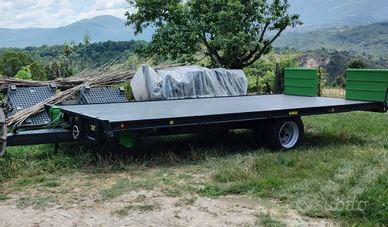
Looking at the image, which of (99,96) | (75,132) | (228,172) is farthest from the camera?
(99,96)

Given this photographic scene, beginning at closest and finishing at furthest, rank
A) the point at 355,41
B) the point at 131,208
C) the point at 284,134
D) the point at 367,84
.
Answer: the point at 131,208, the point at 284,134, the point at 367,84, the point at 355,41

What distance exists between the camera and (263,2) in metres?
19.0

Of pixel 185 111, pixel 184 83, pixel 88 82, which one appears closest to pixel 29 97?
pixel 88 82

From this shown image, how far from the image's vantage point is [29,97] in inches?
380

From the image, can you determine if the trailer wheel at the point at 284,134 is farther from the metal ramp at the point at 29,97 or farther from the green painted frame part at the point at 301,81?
the metal ramp at the point at 29,97

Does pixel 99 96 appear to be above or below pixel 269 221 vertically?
above

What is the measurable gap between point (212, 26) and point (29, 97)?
944cm

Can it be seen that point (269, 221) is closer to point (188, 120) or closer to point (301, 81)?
point (188, 120)

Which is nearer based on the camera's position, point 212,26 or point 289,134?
point 289,134

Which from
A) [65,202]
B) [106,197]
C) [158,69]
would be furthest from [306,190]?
[158,69]

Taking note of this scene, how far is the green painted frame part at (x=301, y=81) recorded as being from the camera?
34.7 ft

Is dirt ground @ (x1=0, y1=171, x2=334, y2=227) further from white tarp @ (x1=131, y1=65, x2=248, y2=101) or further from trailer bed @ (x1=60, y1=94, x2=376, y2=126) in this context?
white tarp @ (x1=131, y1=65, x2=248, y2=101)

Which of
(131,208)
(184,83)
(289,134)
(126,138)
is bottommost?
(131,208)

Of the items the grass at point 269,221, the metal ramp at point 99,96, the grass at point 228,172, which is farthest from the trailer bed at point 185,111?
the grass at point 269,221
